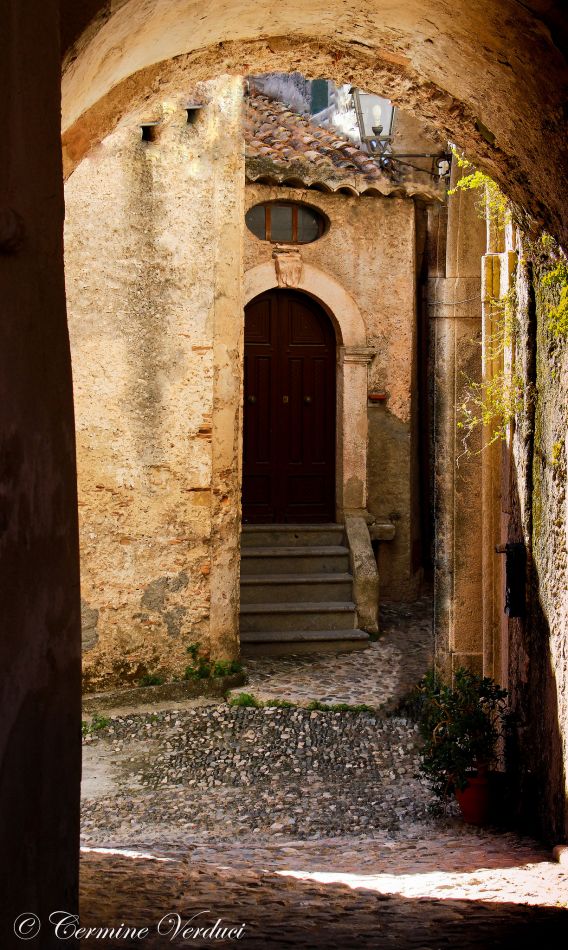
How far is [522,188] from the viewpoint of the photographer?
3816 millimetres

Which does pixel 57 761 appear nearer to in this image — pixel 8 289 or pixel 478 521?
pixel 8 289

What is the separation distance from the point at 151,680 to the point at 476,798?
3.71 metres

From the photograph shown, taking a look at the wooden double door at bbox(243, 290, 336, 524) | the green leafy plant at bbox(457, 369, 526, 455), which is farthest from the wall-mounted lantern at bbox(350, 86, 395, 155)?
the green leafy plant at bbox(457, 369, 526, 455)

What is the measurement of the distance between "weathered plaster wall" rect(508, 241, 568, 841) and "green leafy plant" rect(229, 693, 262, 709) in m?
3.16

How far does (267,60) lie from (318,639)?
665cm

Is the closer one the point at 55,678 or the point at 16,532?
the point at 16,532

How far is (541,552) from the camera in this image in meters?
4.27

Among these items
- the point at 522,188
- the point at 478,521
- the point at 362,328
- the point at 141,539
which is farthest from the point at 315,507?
the point at 522,188

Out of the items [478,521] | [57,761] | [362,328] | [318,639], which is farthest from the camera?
[362,328]

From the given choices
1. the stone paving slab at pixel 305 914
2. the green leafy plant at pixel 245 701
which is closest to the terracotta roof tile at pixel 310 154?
the green leafy plant at pixel 245 701

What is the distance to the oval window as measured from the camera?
1118 centimetres

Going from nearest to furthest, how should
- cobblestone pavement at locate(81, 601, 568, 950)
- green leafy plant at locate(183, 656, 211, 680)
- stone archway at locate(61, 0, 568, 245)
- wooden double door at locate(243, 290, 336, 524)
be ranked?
stone archway at locate(61, 0, 568, 245), cobblestone pavement at locate(81, 601, 568, 950), green leafy plant at locate(183, 656, 211, 680), wooden double door at locate(243, 290, 336, 524)

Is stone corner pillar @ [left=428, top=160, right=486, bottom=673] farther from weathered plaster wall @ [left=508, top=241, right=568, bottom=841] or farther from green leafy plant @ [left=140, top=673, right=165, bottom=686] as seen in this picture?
green leafy plant @ [left=140, top=673, right=165, bottom=686]

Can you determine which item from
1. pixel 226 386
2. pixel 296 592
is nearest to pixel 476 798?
pixel 226 386
